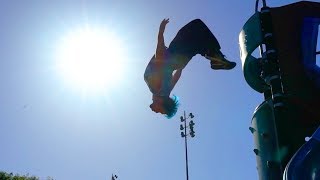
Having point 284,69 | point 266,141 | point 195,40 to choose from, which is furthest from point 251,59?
point 195,40

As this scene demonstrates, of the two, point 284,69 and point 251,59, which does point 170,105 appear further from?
point 284,69

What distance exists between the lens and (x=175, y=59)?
638 centimetres

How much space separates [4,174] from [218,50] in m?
25.2

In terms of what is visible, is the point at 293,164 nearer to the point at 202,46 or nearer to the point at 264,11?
the point at 264,11

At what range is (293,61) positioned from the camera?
17.2 ft

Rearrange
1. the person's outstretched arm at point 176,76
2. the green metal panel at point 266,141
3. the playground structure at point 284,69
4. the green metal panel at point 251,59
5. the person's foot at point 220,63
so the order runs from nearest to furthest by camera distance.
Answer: the playground structure at point 284,69 → the green metal panel at point 266,141 → the green metal panel at point 251,59 → the person's outstretched arm at point 176,76 → the person's foot at point 220,63

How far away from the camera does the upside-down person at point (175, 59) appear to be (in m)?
6.19

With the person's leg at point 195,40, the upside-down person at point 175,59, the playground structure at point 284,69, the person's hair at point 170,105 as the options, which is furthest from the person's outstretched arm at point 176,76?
the playground structure at point 284,69

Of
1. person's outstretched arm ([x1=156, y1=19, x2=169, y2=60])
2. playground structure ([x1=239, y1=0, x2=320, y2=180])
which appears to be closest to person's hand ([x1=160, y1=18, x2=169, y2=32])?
person's outstretched arm ([x1=156, y1=19, x2=169, y2=60])

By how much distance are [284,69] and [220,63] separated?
1516 mm

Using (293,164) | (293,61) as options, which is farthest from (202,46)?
(293,164)

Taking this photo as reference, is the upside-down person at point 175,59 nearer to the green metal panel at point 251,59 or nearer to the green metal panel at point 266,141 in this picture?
the green metal panel at point 251,59

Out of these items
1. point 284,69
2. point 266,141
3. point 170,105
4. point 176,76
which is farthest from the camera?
point 176,76

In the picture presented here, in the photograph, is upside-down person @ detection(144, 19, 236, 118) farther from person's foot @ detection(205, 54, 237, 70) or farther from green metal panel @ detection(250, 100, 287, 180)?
green metal panel @ detection(250, 100, 287, 180)
